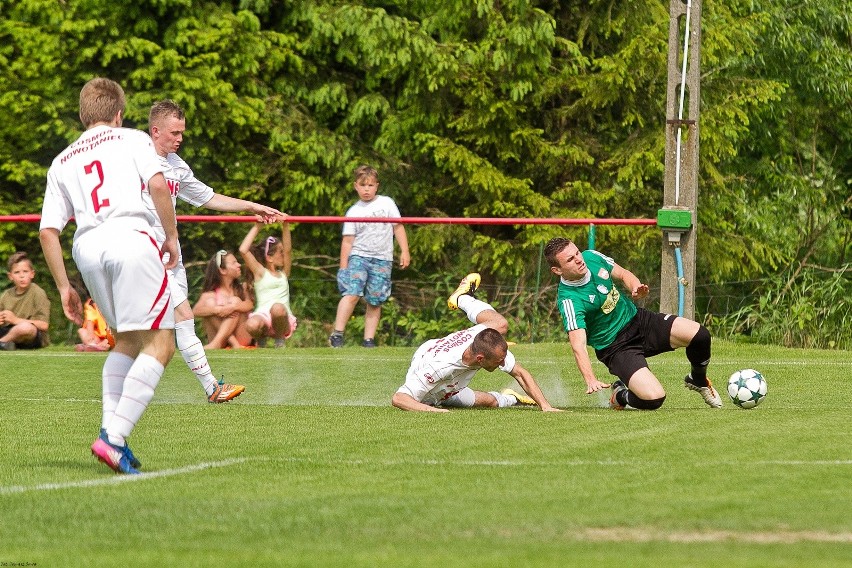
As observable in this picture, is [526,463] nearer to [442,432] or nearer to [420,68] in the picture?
[442,432]

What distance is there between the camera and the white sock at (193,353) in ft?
31.9

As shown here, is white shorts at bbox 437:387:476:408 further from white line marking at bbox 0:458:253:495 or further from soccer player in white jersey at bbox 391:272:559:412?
white line marking at bbox 0:458:253:495

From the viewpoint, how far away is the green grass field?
15.2 ft

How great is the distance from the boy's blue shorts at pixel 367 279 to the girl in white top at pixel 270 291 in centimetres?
66

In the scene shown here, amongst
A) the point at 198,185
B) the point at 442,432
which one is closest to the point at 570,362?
the point at 198,185

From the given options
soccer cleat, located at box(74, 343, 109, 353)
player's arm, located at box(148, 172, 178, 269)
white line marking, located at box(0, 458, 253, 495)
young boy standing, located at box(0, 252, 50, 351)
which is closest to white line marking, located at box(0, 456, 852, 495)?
white line marking, located at box(0, 458, 253, 495)

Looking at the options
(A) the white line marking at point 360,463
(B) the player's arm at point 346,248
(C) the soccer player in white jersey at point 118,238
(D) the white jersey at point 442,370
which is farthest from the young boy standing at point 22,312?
(A) the white line marking at point 360,463

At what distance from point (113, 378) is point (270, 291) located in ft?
28.6

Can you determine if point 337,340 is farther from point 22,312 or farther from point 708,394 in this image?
point 708,394

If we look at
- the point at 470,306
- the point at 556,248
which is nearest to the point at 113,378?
the point at 556,248

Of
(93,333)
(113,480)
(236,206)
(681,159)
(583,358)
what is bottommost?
(93,333)

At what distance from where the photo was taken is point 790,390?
36.0 ft

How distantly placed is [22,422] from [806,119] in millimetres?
16574

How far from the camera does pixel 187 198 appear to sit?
10.3 m
